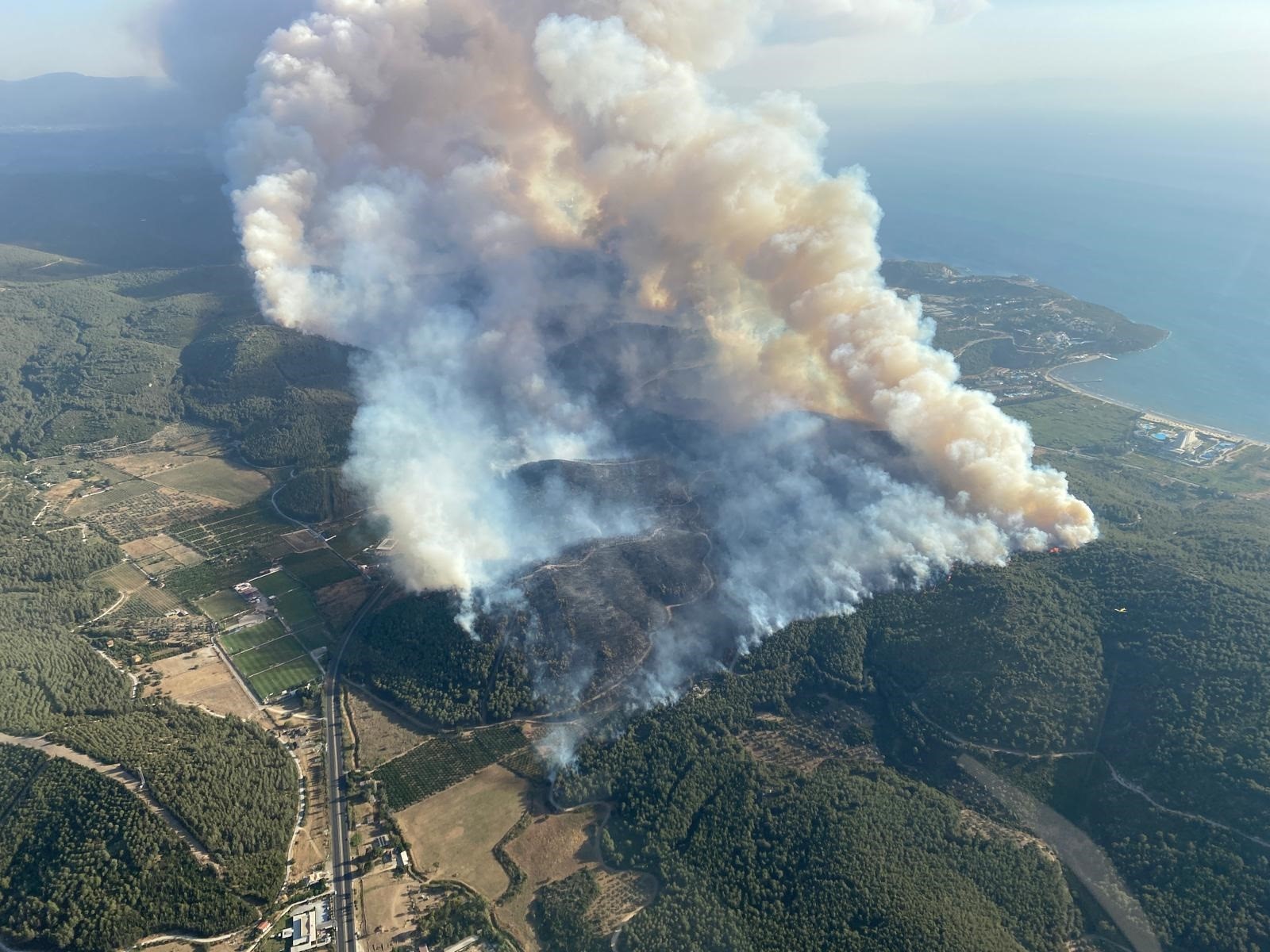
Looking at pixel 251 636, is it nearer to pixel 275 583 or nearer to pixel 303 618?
pixel 303 618

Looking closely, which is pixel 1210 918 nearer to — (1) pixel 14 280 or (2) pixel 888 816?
(2) pixel 888 816

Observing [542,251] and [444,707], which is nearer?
[444,707]

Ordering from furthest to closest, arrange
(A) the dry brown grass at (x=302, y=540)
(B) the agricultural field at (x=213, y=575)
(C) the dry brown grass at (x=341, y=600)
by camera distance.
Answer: (A) the dry brown grass at (x=302, y=540) → (B) the agricultural field at (x=213, y=575) → (C) the dry brown grass at (x=341, y=600)

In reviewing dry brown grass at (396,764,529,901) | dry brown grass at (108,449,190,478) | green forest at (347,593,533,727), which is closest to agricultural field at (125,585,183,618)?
green forest at (347,593,533,727)

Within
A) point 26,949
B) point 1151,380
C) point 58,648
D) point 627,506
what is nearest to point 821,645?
point 627,506

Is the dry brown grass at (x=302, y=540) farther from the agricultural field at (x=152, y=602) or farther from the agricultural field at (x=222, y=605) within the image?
the agricultural field at (x=152, y=602)

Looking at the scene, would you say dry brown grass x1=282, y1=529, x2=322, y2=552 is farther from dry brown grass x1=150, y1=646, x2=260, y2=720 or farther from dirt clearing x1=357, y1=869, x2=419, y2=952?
dirt clearing x1=357, y1=869, x2=419, y2=952

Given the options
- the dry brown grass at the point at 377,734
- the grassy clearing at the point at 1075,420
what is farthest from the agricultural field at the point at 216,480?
the grassy clearing at the point at 1075,420
